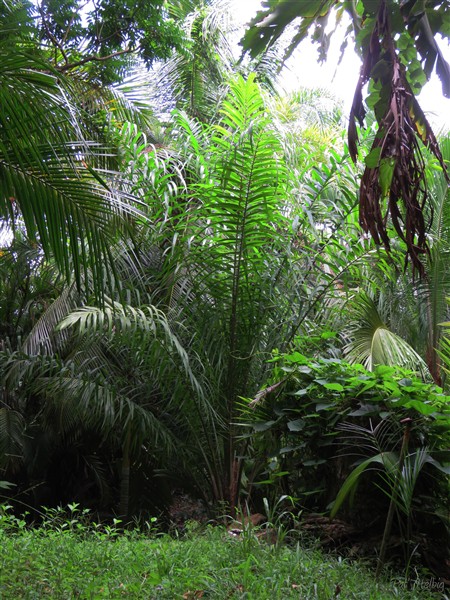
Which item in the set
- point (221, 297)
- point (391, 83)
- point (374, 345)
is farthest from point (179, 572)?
point (374, 345)

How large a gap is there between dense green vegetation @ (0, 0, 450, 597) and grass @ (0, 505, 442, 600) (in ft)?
0.22

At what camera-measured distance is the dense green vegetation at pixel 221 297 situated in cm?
354

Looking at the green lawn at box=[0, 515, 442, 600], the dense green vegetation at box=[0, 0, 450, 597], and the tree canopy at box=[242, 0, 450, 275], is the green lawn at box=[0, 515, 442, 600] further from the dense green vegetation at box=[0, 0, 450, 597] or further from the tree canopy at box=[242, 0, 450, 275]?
the tree canopy at box=[242, 0, 450, 275]

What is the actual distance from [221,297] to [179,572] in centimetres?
329

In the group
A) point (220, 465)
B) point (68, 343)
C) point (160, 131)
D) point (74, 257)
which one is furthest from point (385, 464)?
point (160, 131)

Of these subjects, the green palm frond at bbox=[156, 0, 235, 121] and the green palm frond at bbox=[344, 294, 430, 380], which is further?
the green palm frond at bbox=[156, 0, 235, 121]

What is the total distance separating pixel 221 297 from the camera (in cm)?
611

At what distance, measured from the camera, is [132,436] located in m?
6.84

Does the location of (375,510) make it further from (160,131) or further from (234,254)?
(160,131)

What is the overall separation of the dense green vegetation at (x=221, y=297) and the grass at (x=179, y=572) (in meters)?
0.07

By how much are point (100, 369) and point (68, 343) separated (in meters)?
1.39

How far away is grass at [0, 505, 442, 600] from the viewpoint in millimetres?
2855

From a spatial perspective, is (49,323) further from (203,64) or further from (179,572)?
(203,64)

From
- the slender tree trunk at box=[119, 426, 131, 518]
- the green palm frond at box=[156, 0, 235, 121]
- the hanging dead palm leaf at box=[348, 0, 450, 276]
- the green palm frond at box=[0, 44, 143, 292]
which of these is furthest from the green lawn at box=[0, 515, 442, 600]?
the green palm frond at box=[156, 0, 235, 121]
